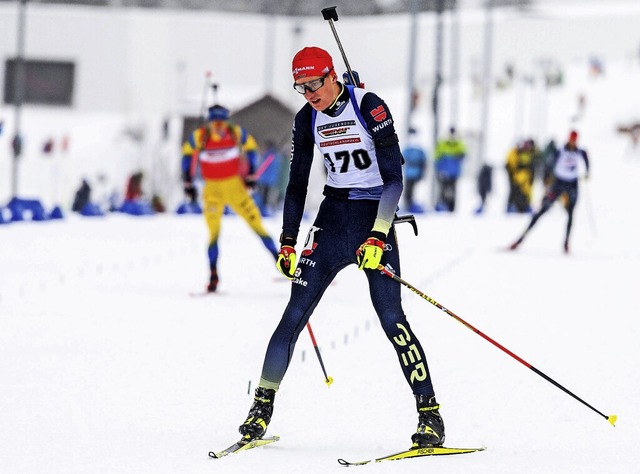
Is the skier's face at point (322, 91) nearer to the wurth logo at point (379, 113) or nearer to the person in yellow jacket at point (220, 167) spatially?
the wurth logo at point (379, 113)

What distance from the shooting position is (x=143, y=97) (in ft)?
293

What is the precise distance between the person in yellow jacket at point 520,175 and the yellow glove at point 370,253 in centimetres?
2296

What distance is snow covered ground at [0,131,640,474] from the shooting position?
562cm

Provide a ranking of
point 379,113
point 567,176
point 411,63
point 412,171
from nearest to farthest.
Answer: point 379,113
point 567,176
point 412,171
point 411,63

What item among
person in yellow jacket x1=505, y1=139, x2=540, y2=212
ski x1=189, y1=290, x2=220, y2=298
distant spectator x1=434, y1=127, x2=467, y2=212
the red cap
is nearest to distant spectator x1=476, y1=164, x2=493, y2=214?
person in yellow jacket x1=505, y1=139, x2=540, y2=212

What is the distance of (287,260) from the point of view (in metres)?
5.85

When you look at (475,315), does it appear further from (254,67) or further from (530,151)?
(254,67)

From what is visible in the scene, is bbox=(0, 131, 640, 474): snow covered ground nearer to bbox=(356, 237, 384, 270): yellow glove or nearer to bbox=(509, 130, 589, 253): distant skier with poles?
bbox=(356, 237, 384, 270): yellow glove

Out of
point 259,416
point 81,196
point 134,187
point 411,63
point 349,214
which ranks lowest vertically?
point 81,196

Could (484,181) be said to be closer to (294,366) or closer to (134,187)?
(134,187)

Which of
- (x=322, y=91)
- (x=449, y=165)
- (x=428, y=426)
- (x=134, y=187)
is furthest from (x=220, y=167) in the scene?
(x=134, y=187)

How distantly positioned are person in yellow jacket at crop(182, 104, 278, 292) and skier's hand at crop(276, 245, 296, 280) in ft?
20.2

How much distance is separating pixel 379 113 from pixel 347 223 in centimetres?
53

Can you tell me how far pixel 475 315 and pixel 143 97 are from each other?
8045cm
